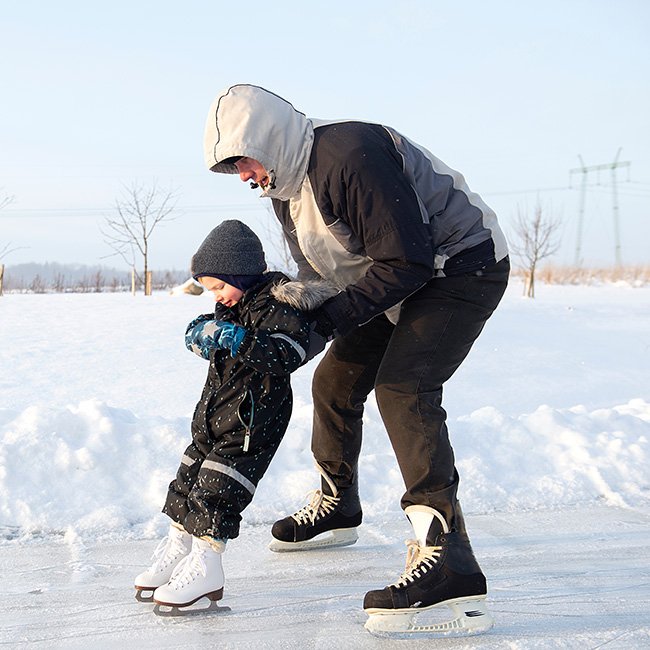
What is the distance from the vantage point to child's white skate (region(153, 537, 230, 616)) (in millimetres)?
2305

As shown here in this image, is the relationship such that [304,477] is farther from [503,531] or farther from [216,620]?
[216,620]

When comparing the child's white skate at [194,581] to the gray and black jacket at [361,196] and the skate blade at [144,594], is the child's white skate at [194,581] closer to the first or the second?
the skate blade at [144,594]

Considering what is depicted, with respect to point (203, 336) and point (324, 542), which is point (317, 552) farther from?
point (203, 336)

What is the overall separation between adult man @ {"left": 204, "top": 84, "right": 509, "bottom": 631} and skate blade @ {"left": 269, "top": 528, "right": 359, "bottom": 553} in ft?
2.44

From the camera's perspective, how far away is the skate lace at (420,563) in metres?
2.31

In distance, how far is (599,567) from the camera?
2.91 meters

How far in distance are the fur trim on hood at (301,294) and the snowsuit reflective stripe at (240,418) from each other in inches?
0.8

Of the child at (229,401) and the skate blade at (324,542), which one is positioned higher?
the child at (229,401)

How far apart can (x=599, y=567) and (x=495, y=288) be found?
113 cm

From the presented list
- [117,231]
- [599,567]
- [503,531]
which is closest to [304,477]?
[503,531]

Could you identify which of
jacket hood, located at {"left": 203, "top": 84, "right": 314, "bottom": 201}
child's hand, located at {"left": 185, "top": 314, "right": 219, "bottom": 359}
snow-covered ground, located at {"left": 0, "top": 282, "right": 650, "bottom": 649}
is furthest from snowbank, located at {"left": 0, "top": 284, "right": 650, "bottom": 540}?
jacket hood, located at {"left": 203, "top": 84, "right": 314, "bottom": 201}

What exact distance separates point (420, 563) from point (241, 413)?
0.68 m

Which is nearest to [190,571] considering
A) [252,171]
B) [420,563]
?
[420,563]

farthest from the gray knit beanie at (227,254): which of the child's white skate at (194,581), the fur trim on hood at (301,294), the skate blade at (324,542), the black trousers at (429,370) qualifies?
the skate blade at (324,542)
